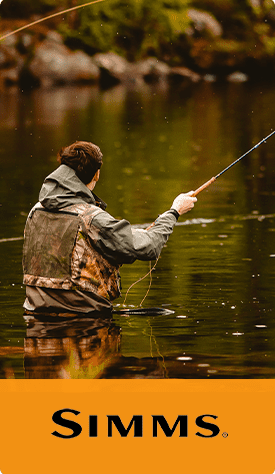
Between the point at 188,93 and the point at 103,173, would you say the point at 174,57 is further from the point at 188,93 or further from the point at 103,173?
the point at 103,173

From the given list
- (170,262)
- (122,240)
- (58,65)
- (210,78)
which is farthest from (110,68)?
(122,240)

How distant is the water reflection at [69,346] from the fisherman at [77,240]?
16 centimetres

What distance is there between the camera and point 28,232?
691 centimetres

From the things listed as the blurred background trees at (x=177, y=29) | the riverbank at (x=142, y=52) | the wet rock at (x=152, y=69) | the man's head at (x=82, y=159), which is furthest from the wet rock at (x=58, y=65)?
the man's head at (x=82, y=159)

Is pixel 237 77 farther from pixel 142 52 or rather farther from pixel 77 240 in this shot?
pixel 77 240

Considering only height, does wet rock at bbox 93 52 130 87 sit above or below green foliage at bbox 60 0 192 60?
below

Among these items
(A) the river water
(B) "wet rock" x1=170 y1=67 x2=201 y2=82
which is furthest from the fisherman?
(B) "wet rock" x1=170 y1=67 x2=201 y2=82

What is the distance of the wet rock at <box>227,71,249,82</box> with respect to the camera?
69.6m

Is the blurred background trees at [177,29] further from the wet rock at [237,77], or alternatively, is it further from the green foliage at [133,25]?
the wet rock at [237,77]

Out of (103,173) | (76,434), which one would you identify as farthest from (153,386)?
(103,173)

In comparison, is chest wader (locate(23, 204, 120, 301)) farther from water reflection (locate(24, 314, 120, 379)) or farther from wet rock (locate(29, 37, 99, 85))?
wet rock (locate(29, 37, 99, 85))

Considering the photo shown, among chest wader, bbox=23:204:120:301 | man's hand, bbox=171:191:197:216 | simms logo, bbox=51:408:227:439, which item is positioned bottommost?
simms logo, bbox=51:408:227:439

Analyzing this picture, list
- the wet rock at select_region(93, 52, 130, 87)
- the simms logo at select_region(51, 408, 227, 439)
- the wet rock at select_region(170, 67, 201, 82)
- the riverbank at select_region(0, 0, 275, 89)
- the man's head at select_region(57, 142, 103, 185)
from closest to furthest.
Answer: the simms logo at select_region(51, 408, 227, 439) → the man's head at select_region(57, 142, 103, 185) → the riverbank at select_region(0, 0, 275, 89) → the wet rock at select_region(93, 52, 130, 87) → the wet rock at select_region(170, 67, 201, 82)

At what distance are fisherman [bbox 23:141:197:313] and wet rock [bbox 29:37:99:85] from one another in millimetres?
54266
